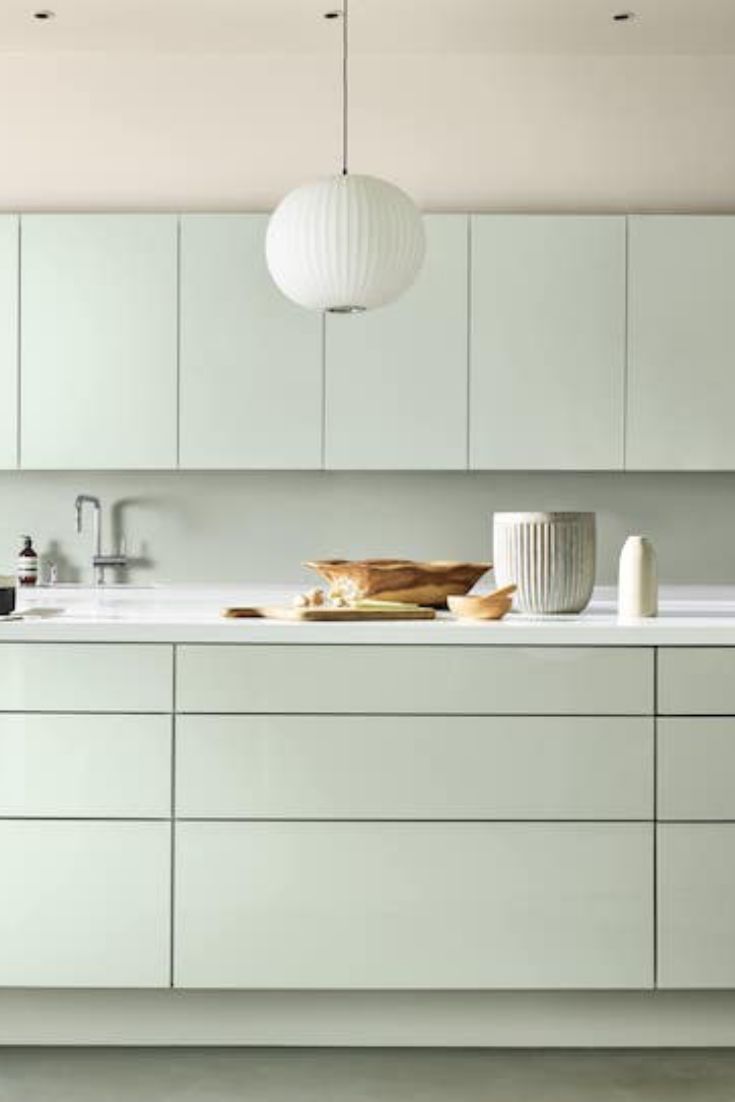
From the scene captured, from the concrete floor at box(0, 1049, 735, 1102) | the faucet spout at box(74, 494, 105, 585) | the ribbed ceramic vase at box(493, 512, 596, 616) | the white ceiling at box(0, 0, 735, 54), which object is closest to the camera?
the concrete floor at box(0, 1049, 735, 1102)

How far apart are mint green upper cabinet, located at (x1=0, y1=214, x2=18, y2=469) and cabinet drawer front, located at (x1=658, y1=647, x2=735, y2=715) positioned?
8.62ft

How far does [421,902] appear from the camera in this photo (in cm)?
278

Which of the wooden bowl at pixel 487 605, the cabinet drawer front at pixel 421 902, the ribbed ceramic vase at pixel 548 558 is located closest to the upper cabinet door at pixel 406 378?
the ribbed ceramic vase at pixel 548 558

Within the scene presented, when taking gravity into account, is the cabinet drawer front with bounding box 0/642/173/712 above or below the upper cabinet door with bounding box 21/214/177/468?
below

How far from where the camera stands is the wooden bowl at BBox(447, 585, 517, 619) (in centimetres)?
291

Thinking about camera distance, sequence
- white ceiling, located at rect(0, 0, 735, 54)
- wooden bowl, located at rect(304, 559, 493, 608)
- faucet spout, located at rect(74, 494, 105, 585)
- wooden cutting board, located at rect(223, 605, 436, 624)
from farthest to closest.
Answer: faucet spout, located at rect(74, 494, 105, 585)
white ceiling, located at rect(0, 0, 735, 54)
wooden bowl, located at rect(304, 559, 493, 608)
wooden cutting board, located at rect(223, 605, 436, 624)

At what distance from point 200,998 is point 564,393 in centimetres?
248

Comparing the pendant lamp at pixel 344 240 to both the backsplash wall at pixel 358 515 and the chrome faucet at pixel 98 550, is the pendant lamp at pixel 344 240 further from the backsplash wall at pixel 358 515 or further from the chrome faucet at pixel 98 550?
the chrome faucet at pixel 98 550

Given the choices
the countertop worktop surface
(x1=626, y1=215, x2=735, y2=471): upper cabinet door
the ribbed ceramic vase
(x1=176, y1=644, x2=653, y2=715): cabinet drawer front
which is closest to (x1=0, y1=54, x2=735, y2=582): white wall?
(x1=626, y1=215, x2=735, y2=471): upper cabinet door

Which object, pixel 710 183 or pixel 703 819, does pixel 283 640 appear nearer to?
pixel 703 819

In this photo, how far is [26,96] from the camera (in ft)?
16.3

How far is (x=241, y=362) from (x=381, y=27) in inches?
48.2

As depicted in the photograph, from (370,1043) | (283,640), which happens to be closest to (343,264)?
(283,640)

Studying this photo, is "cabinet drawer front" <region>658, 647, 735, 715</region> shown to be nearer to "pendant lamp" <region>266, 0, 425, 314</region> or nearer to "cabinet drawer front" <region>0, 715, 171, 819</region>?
"cabinet drawer front" <region>0, 715, 171, 819</region>
